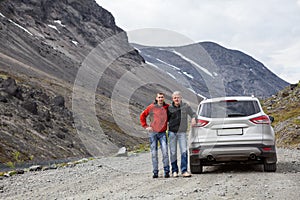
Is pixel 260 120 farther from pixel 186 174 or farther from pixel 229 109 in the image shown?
pixel 186 174

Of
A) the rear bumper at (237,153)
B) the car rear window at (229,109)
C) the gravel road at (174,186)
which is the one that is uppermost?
the car rear window at (229,109)

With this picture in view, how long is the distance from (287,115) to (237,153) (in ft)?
77.6

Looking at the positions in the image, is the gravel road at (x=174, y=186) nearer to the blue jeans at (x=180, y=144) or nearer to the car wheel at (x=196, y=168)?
the car wheel at (x=196, y=168)

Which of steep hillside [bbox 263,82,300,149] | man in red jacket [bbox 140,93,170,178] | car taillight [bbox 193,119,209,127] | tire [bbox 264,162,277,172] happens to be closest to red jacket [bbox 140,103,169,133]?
man in red jacket [bbox 140,93,170,178]

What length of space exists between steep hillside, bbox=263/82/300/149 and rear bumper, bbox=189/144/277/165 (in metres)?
10.6

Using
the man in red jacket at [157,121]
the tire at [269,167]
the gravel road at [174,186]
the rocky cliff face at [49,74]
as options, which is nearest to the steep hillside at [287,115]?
the tire at [269,167]

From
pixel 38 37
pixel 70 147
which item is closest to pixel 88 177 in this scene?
pixel 70 147

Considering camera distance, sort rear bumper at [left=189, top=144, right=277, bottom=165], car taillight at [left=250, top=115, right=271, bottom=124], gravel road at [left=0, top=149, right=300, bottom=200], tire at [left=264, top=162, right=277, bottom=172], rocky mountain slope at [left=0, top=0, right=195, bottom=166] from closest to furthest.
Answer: gravel road at [left=0, top=149, right=300, bottom=200]
rear bumper at [left=189, top=144, right=277, bottom=165]
car taillight at [left=250, top=115, right=271, bottom=124]
tire at [left=264, top=162, right=277, bottom=172]
rocky mountain slope at [left=0, top=0, right=195, bottom=166]

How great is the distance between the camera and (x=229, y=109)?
11.4m

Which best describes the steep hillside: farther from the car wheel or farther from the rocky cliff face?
the rocky cliff face

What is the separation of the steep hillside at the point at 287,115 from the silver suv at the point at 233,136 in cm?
1070

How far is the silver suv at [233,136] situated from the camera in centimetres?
1095

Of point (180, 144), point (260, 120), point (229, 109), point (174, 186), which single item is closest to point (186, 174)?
point (180, 144)

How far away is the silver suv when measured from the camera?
10945 mm
